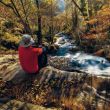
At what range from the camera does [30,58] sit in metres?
8.79

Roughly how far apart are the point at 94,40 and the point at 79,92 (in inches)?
631

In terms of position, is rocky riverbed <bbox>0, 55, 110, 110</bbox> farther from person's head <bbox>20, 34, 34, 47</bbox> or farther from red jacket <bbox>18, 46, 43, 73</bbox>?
person's head <bbox>20, 34, 34, 47</bbox>

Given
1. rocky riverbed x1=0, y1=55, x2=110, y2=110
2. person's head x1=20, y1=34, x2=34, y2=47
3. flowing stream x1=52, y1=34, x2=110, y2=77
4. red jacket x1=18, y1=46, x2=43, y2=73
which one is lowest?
flowing stream x1=52, y1=34, x2=110, y2=77

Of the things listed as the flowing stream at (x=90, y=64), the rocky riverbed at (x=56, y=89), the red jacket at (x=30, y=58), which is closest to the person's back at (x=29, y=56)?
the red jacket at (x=30, y=58)

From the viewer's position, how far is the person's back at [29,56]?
28.3ft

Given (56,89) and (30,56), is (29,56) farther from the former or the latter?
(56,89)

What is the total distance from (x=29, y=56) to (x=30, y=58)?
0.09 meters

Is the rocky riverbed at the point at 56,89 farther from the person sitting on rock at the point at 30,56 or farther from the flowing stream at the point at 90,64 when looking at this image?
the flowing stream at the point at 90,64

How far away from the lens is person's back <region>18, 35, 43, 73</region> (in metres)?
8.64

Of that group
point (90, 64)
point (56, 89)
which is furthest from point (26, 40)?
point (90, 64)

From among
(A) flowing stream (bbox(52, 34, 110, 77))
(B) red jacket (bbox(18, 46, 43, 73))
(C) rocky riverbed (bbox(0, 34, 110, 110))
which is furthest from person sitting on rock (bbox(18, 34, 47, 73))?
(A) flowing stream (bbox(52, 34, 110, 77))

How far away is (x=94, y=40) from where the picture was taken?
23375mm

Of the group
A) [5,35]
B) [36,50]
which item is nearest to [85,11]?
[5,35]

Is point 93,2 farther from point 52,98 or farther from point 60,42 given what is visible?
point 52,98
